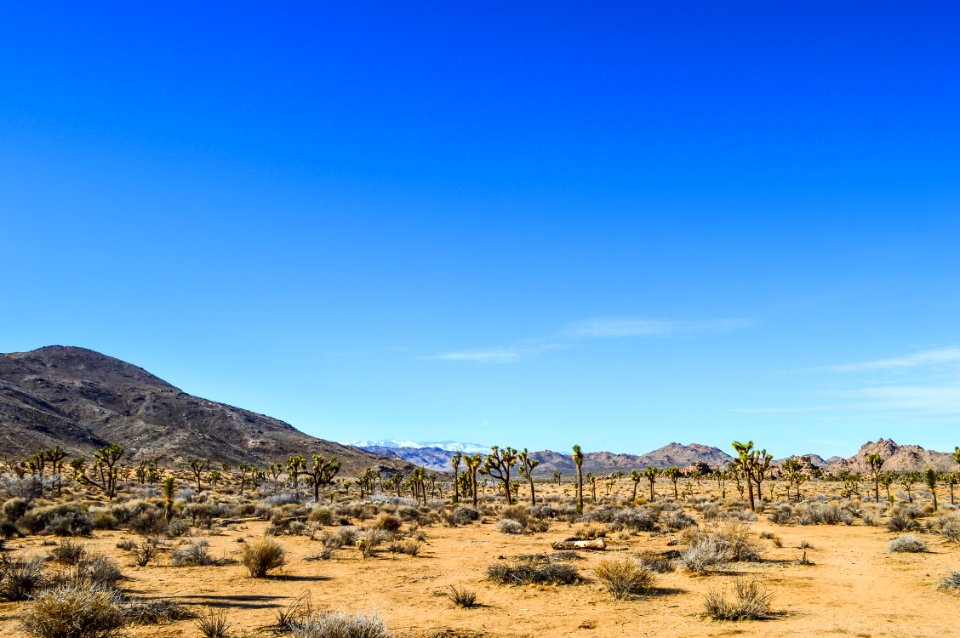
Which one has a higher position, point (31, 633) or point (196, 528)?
point (31, 633)

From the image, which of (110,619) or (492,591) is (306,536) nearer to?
(492,591)

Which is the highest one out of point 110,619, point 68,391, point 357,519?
point 68,391

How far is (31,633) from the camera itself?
934cm

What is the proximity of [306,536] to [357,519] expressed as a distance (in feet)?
24.7

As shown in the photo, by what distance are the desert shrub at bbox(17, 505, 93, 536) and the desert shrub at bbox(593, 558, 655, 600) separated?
23.5m

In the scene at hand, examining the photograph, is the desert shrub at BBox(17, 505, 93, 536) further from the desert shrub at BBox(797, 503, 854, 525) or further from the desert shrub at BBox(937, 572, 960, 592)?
the desert shrub at BBox(797, 503, 854, 525)

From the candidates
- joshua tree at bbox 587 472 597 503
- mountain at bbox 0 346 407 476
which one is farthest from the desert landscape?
mountain at bbox 0 346 407 476

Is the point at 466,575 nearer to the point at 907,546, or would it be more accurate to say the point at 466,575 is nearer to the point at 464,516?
the point at 907,546

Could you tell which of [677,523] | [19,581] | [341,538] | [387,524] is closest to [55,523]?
[341,538]

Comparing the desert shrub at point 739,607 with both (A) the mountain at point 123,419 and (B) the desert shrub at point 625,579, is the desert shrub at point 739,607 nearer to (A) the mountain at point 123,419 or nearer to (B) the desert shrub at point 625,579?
(B) the desert shrub at point 625,579

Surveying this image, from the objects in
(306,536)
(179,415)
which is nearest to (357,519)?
(306,536)

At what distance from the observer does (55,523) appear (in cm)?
2648

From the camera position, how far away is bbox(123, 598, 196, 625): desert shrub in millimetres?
11633

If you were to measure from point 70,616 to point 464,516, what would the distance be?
30.2 metres
